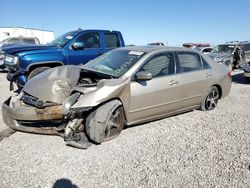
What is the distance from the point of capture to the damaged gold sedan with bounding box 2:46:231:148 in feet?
12.4

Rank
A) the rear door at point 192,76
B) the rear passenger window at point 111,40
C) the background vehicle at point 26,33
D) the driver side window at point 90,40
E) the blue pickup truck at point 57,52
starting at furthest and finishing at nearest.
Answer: the background vehicle at point 26,33, the rear passenger window at point 111,40, the driver side window at point 90,40, the blue pickup truck at point 57,52, the rear door at point 192,76

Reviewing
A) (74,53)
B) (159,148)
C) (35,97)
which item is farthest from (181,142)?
(74,53)

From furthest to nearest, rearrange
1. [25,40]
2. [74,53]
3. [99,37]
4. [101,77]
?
[25,40], [99,37], [74,53], [101,77]

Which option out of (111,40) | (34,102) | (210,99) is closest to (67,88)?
(34,102)

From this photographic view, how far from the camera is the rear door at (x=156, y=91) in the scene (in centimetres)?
420

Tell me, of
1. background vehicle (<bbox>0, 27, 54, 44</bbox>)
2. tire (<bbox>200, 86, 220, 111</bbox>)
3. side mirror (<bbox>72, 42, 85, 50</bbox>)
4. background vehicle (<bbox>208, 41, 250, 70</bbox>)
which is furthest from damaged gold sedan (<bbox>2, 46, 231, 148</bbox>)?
background vehicle (<bbox>0, 27, 54, 44</bbox>)

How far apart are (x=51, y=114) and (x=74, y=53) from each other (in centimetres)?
379

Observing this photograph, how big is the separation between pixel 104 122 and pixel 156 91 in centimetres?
120

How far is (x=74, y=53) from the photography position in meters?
7.14

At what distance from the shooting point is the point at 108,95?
3828 mm

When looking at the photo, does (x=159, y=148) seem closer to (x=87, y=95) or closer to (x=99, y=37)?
(x=87, y=95)

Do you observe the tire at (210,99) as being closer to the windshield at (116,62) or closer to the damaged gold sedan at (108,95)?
the damaged gold sedan at (108,95)

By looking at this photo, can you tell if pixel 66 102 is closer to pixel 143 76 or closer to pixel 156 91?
pixel 143 76

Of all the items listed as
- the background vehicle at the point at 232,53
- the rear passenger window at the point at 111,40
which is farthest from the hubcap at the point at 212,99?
the background vehicle at the point at 232,53
